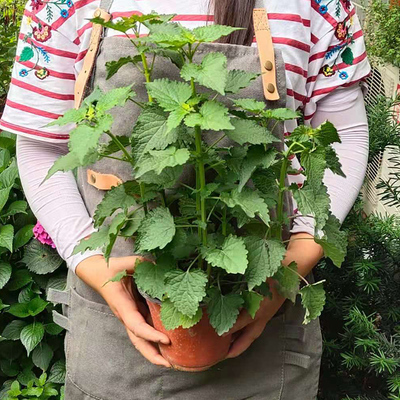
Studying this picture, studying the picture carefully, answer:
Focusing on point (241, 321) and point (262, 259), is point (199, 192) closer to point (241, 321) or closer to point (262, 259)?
point (262, 259)

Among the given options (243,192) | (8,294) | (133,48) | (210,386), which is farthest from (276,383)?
(8,294)

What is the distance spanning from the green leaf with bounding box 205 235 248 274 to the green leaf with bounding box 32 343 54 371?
1422mm

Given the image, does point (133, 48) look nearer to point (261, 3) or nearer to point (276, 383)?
point (261, 3)

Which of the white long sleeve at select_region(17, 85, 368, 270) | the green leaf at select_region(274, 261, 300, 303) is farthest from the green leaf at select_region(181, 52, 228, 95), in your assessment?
the white long sleeve at select_region(17, 85, 368, 270)

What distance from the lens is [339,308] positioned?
178 cm

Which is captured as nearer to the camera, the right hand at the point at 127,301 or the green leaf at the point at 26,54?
the right hand at the point at 127,301

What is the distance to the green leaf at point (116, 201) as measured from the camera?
1.06m

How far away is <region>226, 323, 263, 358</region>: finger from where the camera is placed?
1174mm

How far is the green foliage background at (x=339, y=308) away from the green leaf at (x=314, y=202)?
660mm

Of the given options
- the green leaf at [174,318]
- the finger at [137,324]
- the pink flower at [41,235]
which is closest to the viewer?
the green leaf at [174,318]

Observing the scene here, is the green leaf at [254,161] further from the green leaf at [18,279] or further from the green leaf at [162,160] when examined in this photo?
the green leaf at [18,279]

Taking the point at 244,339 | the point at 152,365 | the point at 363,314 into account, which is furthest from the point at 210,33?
the point at 363,314

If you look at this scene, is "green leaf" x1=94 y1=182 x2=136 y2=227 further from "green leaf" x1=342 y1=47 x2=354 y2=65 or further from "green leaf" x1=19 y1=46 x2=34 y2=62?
"green leaf" x1=342 y1=47 x2=354 y2=65

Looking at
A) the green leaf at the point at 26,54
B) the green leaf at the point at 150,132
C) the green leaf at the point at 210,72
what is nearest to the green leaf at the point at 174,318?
the green leaf at the point at 150,132
